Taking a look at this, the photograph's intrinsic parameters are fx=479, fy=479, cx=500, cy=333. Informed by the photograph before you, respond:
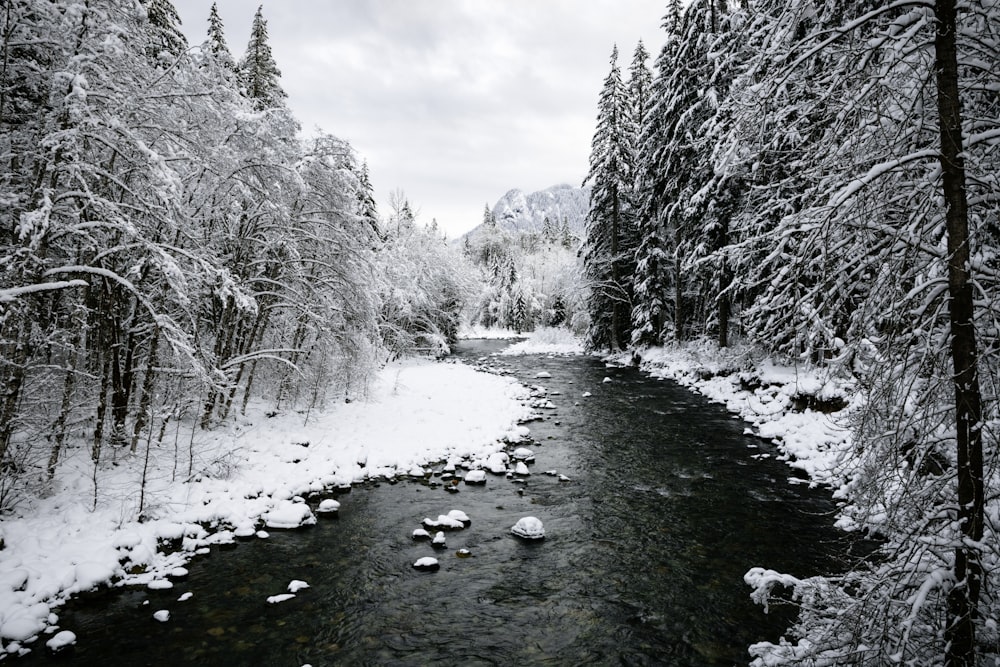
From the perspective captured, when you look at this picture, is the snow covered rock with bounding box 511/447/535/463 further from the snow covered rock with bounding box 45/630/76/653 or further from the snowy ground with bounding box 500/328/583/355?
the snowy ground with bounding box 500/328/583/355

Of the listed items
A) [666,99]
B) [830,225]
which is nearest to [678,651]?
[830,225]

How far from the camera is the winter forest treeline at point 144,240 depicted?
6441mm

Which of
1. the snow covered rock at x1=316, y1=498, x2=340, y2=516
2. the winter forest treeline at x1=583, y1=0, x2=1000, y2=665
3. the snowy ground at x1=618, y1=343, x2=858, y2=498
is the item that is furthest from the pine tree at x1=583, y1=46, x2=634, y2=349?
the winter forest treeline at x1=583, y1=0, x2=1000, y2=665

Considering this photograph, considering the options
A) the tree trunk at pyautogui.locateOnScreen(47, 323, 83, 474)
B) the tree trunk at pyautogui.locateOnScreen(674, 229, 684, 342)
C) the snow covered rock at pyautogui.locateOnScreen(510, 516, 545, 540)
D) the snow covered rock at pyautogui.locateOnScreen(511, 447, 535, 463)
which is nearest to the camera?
the tree trunk at pyautogui.locateOnScreen(47, 323, 83, 474)

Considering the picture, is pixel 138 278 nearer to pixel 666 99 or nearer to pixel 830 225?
pixel 830 225

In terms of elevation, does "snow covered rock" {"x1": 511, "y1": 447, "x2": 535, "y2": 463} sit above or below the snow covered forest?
below

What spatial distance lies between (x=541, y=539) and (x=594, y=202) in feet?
86.0

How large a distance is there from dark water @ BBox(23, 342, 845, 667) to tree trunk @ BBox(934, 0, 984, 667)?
2.48 metres

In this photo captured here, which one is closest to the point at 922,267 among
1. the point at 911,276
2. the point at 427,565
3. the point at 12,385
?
the point at 911,276

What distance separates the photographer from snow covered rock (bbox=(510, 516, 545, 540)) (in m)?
8.02

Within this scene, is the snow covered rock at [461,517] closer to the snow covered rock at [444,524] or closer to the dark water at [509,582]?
the snow covered rock at [444,524]

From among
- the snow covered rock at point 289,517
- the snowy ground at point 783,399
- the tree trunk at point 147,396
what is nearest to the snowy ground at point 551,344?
the snowy ground at point 783,399

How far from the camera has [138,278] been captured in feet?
27.3

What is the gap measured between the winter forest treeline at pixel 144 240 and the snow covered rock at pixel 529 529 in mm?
5489
